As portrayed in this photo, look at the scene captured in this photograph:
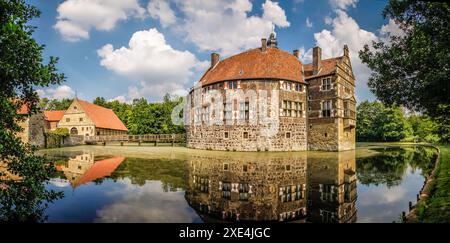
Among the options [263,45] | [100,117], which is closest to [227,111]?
[263,45]

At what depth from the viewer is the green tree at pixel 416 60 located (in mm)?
8516

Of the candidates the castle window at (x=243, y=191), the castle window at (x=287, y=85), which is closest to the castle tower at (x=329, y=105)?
the castle window at (x=287, y=85)

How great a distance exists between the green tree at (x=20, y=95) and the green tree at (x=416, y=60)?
10585mm

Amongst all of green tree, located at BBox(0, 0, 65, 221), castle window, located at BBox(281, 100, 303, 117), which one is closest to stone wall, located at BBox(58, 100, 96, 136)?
castle window, located at BBox(281, 100, 303, 117)

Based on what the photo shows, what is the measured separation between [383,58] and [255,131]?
1532 centimetres

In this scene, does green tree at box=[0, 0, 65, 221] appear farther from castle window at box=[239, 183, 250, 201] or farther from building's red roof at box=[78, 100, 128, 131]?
building's red roof at box=[78, 100, 128, 131]

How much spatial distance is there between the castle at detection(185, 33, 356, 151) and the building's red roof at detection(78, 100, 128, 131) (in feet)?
90.5

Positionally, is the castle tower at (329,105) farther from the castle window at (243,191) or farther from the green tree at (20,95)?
the green tree at (20,95)

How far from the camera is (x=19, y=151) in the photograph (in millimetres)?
5508

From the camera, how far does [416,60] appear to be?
9.84 m

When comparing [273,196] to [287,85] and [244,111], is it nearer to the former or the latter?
[244,111]

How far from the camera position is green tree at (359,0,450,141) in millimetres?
8516

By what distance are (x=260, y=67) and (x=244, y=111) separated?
5089 millimetres
